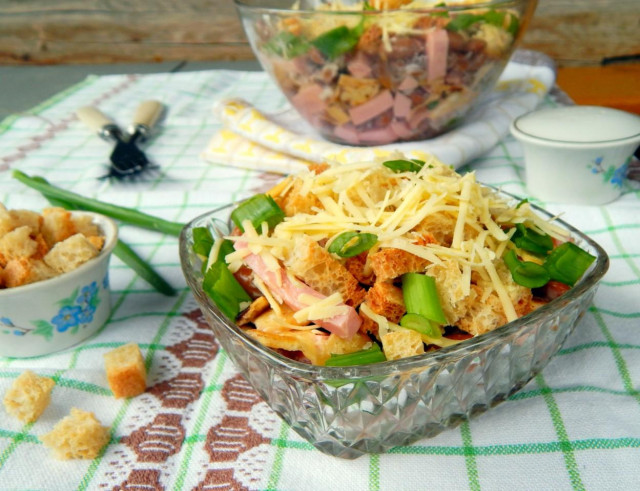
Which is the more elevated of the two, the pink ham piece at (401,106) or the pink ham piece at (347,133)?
the pink ham piece at (401,106)

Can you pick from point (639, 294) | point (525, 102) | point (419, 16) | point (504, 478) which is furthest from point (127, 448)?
point (525, 102)

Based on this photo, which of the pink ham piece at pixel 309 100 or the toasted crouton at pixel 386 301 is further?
the pink ham piece at pixel 309 100

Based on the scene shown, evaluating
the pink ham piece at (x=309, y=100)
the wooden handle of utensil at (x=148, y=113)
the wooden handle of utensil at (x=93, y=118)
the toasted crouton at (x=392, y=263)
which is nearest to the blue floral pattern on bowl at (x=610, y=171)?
the pink ham piece at (x=309, y=100)

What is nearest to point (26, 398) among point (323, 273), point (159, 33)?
point (323, 273)

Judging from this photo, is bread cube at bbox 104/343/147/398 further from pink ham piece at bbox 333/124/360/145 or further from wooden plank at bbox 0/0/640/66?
wooden plank at bbox 0/0/640/66

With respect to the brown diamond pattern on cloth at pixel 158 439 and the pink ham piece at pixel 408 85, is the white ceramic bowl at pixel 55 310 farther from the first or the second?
the pink ham piece at pixel 408 85
